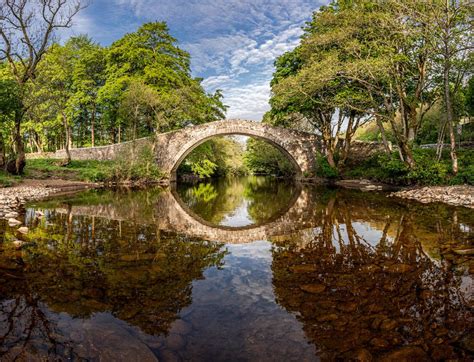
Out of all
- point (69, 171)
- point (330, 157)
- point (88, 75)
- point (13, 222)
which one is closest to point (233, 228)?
point (13, 222)

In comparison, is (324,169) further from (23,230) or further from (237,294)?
(237,294)

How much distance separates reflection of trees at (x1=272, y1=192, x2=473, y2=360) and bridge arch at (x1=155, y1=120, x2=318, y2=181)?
53.7ft

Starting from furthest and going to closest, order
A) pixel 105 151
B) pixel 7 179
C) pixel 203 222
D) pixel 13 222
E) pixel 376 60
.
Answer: pixel 105 151 < pixel 7 179 < pixel 376 60 < pixel 203 222 < pixel 13 222

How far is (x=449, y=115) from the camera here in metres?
11.7

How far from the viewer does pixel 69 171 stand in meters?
18.2

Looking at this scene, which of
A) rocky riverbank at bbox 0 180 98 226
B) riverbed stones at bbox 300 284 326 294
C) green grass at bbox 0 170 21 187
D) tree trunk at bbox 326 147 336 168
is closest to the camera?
riverbed stones at bbox 300 284 326 294

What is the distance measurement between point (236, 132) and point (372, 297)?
18.9 meters

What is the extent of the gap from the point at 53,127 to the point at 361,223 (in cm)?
2940

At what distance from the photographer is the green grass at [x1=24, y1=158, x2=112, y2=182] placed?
16714 mm

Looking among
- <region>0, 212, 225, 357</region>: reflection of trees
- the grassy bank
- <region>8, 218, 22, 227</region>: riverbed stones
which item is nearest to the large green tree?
the grassy bank

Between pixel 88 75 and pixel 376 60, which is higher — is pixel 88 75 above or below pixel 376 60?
above

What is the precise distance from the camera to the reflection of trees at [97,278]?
2617 mm

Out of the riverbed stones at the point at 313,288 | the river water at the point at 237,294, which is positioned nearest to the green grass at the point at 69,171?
the river water at the point at 237,294

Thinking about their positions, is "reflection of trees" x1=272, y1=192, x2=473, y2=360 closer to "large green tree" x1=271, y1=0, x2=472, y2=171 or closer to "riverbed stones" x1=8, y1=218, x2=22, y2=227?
"riverbed stones" x1=8, y1=218, x2=22, y2=227
